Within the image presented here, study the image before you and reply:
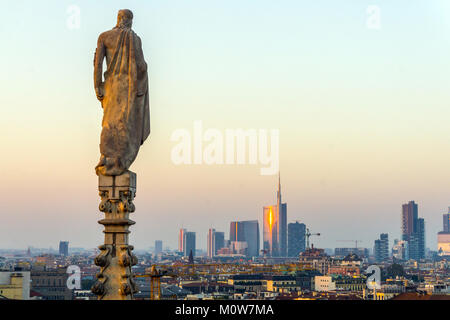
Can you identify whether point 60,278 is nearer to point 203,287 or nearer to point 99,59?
point 203,287

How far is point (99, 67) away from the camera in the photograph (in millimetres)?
7070

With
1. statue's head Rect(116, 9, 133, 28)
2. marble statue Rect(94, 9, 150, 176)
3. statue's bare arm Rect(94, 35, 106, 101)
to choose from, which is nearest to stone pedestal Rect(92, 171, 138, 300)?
marble statue Rect(94, 9, 150, 176)

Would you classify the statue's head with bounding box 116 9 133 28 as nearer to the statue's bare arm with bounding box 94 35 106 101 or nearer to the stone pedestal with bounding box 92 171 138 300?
the statue's bare arm with bounding box 94 35 106 101

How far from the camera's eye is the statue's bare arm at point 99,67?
7023mm

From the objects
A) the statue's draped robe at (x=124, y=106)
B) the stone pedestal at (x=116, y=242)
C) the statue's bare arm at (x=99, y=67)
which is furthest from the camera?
the statue's bare arm at (x=99, y=67)

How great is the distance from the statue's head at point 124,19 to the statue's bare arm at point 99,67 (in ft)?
0.84

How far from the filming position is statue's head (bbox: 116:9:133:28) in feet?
23.9

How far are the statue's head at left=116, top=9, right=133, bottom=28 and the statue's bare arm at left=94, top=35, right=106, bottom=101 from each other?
0.84ft

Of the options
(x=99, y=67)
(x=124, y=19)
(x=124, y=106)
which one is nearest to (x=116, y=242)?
(x=124, y=106)

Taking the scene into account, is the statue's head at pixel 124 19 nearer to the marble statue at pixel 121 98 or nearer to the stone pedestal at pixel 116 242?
the marble statue at pixel 121 98

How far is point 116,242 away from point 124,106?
1.24m

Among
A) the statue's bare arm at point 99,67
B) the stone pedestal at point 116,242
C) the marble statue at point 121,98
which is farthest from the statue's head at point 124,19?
the stone pedestal at point 116,242

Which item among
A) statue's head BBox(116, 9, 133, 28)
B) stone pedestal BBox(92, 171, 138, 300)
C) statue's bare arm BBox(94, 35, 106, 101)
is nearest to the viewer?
stone pedestal BBox(92, 171, 138, 300)
